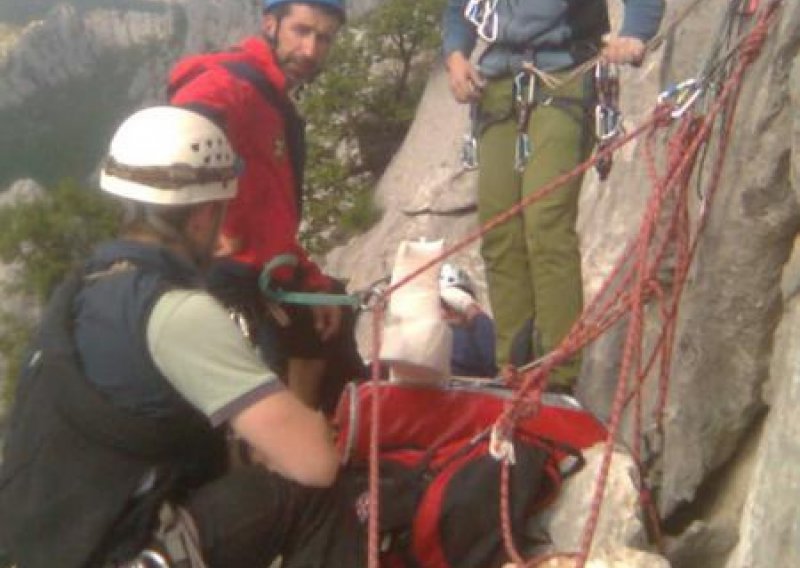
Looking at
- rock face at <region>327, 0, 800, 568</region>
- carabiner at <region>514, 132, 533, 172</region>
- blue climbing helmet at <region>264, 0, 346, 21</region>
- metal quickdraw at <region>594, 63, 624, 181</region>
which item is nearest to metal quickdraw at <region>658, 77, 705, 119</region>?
rock face at <region>327, 0, 800, 568</region>

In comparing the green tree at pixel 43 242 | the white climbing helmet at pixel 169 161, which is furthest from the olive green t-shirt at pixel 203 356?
the green tree at pixel 43 242

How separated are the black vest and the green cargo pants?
2.29 m

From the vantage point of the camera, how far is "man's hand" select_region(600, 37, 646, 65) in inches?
198

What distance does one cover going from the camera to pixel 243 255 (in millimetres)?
4566

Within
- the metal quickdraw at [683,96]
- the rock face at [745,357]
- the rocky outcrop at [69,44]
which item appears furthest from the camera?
the rocky outcrop at [69,44]

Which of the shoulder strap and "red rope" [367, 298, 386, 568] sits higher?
the shoulder strap

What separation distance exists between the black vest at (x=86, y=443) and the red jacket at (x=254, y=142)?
1158mm

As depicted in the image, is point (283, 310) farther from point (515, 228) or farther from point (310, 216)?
point (310, 216)

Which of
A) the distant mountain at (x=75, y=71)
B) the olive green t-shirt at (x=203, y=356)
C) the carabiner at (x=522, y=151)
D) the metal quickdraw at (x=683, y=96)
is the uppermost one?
the metal quickdraw at (x=683, y=96)

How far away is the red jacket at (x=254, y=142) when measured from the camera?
4426mm

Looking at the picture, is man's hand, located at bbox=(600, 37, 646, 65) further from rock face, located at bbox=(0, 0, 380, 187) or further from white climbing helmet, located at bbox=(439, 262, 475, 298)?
rock face, located at bbox=(0, 0, 380, 187)

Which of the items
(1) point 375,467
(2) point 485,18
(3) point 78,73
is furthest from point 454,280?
(3) point 78,73

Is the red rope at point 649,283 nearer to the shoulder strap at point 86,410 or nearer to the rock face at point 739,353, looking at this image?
the rock face at point 739,353

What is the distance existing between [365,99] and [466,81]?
39.6ft
